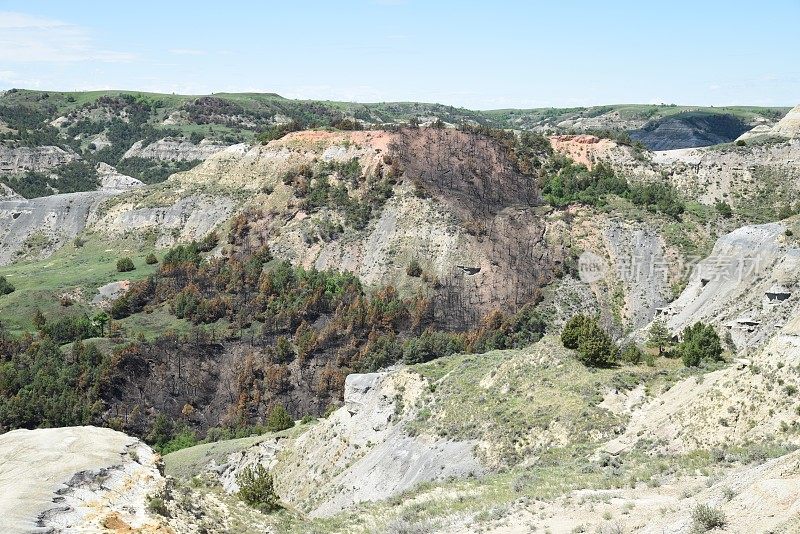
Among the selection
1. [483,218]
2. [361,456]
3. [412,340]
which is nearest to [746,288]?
[412,340]

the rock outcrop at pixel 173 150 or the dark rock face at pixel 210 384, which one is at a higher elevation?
the rock outcrop at pixel 173 150

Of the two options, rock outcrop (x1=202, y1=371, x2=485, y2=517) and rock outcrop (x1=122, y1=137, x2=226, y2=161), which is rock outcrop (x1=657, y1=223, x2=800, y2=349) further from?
rock outcrop (x1=122, y1=137, x2=226, y2=161)

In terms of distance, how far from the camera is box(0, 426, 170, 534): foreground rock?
19.8m

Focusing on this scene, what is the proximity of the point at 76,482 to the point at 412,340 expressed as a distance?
4899cm

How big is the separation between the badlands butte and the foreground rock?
0.32 ft

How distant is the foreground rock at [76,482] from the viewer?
64.8ft

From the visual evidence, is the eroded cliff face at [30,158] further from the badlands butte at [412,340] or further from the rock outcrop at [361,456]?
the rock outcrop at [361,456]

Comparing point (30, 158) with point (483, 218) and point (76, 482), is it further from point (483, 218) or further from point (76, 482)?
point (76, 482)

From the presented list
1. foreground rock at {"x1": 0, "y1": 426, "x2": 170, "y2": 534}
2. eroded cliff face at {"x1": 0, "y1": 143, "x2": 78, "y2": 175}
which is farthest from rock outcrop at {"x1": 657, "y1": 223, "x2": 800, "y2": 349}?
eroded cliff face at {"x1": 0, "y1": 143, "x2": 78, "y2": 175}

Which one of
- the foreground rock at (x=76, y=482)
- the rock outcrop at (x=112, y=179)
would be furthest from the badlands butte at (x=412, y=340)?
the rock outcrop at (x=112, y=179)

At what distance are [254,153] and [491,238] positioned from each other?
34.9 m

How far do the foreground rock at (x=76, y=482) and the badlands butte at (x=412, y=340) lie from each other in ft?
0.32

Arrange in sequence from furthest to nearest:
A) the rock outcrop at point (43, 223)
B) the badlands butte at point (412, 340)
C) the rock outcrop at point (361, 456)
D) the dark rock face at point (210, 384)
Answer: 1. the rock outcrop at point (43, 223)
2. the dark rock face at point (210, 384)
3. the rock outcrop at point (361, 456)
4. the badlands butte at point (412, 340)

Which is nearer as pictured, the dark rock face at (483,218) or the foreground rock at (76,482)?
the foreground rock at (76,482)
